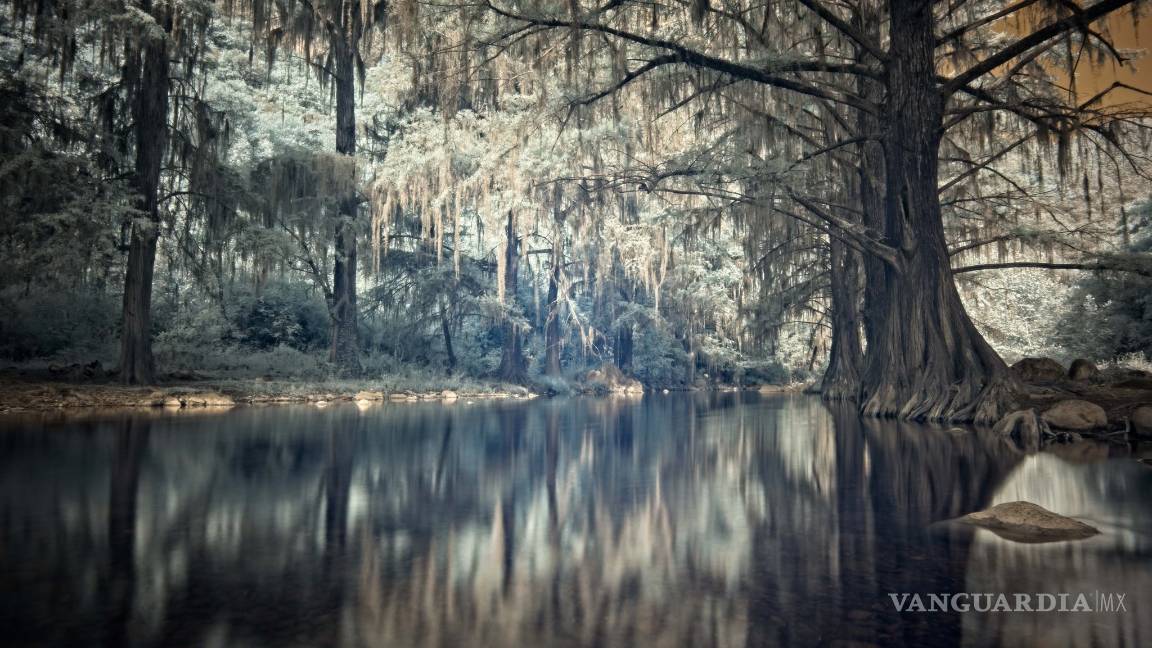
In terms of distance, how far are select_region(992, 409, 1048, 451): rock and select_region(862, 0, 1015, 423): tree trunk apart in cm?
170

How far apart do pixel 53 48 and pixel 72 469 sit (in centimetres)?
1154

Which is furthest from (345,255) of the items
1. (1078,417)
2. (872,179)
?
(1078,417)

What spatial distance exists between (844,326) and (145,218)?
15.7 meters

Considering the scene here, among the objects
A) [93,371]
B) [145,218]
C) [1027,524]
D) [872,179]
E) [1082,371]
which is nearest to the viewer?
[1027,524]

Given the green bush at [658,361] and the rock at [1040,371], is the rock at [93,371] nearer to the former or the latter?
the rock at [1040,371]

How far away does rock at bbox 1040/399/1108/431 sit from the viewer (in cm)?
732

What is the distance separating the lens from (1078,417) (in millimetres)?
7340

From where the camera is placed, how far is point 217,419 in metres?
9.03

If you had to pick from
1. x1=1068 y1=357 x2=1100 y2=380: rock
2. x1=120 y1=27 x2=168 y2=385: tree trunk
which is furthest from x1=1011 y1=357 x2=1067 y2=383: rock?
x1=120 y1=27 x2=168 y2=385: tree trunk

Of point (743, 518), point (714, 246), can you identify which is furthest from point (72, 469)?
point (714, 246)

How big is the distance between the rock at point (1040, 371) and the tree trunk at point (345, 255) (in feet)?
46.5

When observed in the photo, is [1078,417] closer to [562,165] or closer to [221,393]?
[221,393]

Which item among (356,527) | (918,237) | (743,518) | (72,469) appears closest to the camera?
(356,527)

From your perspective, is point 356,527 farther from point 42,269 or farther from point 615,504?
point 42,269
